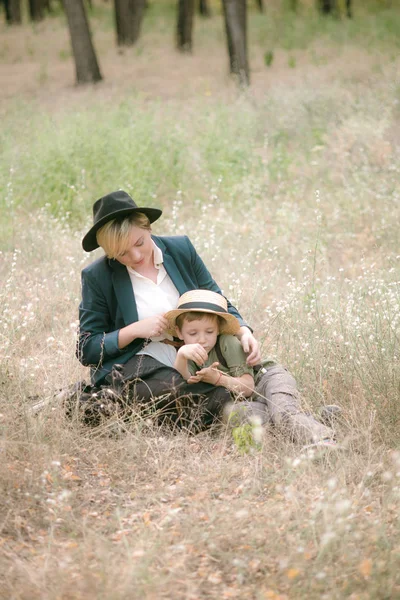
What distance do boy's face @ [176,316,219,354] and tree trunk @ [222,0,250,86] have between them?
11372 millimetres

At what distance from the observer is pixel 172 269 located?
4.77 metres

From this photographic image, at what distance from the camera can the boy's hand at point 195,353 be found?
424 centimetres

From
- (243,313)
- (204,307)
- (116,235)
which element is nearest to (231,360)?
(204,307)

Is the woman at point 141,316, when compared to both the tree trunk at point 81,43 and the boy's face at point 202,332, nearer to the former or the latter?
the boy's face at point 202,332

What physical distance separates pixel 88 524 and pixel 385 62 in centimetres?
1367

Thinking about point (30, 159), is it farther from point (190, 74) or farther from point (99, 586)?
point (190, 74)

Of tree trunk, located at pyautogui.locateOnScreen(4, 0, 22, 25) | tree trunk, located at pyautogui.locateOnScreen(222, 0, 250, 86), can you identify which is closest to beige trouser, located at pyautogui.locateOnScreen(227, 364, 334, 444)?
tree trunk, located at pyautogui.locateOnScreen(222, 0, 250, 86)

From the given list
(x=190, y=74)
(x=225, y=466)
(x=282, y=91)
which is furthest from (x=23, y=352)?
(x=190, y=74)

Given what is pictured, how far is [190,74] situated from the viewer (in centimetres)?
1809

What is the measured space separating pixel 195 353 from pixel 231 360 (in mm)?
348

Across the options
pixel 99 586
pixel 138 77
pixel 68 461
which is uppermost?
A: pixel 99 586

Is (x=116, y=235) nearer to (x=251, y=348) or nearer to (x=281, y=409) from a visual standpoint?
(x=251, y=348)

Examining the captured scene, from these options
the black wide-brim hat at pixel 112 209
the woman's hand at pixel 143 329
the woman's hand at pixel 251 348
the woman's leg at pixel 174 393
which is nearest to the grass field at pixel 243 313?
the woman's leg at pixel 174 393

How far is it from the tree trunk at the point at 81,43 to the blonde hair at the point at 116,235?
12.7 metres
